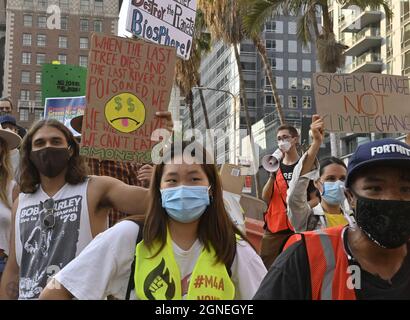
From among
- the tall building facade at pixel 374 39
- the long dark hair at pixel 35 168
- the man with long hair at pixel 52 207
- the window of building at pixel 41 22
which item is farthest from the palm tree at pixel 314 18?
the window of building at pixel 41 22

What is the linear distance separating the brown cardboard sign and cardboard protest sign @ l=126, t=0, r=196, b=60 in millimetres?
1280

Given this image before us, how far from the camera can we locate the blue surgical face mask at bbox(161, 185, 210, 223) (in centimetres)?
287

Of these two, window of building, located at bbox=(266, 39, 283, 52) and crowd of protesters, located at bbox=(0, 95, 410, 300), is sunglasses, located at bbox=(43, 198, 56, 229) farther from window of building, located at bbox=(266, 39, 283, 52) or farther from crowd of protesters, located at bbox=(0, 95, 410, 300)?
window of building, located at bbox=(266, 39, 283, 52)

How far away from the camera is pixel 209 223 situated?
9.66 feet

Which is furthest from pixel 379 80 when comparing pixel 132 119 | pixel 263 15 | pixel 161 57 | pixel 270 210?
pixel 263 15

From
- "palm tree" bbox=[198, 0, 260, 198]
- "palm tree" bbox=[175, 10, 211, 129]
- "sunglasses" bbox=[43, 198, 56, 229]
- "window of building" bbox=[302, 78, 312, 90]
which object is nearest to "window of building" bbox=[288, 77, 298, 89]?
"window of building" bbox=[302, 78, 312, 90]

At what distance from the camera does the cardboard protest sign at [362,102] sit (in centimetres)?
547

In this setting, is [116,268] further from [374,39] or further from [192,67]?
[374,39]

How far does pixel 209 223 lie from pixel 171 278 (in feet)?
1.21

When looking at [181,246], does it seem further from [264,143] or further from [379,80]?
[264,143]

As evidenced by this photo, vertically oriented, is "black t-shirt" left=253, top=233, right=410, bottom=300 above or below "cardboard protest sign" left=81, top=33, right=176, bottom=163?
below

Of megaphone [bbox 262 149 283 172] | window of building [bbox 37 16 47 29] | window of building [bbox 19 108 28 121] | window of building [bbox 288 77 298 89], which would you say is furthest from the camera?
window of building [bbox 37 16 47 29]
